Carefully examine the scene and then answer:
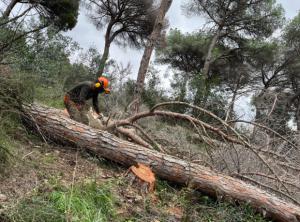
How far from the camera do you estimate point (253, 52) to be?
16594mm

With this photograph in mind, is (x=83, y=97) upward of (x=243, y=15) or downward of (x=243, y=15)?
downward

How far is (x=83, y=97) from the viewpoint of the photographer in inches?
245

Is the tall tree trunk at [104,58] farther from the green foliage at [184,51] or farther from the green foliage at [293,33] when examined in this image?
the green foliage at [293,33]

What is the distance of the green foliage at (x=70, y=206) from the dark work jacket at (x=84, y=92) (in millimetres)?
2799

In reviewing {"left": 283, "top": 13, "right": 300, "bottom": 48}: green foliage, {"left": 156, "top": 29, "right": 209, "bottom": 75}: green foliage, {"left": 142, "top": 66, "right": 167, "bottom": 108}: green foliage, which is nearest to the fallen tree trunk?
{"left": 142, "top": 66, "right": 167, "bottom": 108}: green foliage

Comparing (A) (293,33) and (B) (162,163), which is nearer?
(B) (162,163)

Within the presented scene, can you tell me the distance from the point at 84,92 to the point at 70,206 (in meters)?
3.57

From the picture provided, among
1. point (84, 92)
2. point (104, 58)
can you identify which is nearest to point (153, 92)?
point (104, 58)

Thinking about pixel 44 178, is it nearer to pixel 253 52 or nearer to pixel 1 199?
pixel 1 199

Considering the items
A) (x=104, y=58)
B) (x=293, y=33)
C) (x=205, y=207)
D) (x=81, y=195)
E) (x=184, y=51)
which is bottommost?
(x=205, y=207)

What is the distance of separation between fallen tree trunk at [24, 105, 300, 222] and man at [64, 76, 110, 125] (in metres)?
0.88

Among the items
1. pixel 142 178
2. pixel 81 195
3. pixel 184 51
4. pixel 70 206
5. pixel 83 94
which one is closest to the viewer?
pixel 70 206

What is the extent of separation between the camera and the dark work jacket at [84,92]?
20.5 feet

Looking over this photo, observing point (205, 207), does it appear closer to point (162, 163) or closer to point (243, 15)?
point (162, 163)
